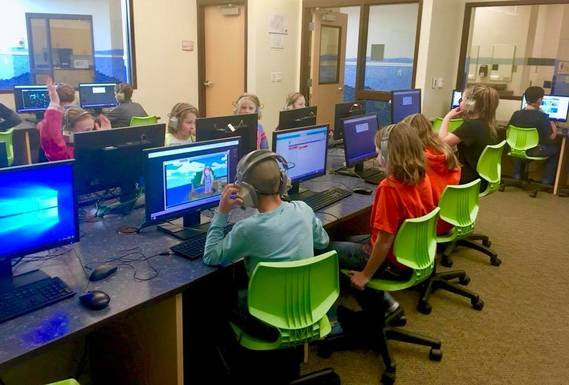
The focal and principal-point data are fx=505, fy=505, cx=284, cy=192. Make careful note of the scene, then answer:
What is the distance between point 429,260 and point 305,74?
4641 millimetres

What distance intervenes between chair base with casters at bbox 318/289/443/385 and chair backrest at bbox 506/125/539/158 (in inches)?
144

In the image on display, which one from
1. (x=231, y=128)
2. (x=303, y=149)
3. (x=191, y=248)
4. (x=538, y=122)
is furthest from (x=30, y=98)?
(x=538, y=122)

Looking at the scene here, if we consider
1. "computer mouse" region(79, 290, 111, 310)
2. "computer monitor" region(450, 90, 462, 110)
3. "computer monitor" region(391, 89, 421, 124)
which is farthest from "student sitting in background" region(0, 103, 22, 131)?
"computer monitor" region(450, 90, 462, 110)

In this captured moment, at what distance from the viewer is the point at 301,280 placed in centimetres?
174

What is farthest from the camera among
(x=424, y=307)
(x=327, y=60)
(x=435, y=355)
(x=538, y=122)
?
(x=327, y=60)

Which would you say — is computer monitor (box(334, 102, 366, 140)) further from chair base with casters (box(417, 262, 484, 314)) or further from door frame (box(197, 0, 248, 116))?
door frame (box(197, 0, 248, 116))

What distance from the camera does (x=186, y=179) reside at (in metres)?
2.20

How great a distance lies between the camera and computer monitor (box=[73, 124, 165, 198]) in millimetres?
2213

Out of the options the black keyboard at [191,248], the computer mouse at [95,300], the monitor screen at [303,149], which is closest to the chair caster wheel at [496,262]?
the monitor screen at [303,149]

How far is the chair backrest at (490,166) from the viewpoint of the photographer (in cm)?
357

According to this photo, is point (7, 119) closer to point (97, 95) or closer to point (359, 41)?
point (97, 95)

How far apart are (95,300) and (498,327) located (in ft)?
7.35

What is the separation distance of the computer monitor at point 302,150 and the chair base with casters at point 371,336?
770mm

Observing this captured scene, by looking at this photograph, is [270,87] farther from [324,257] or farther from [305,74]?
[324,257]
